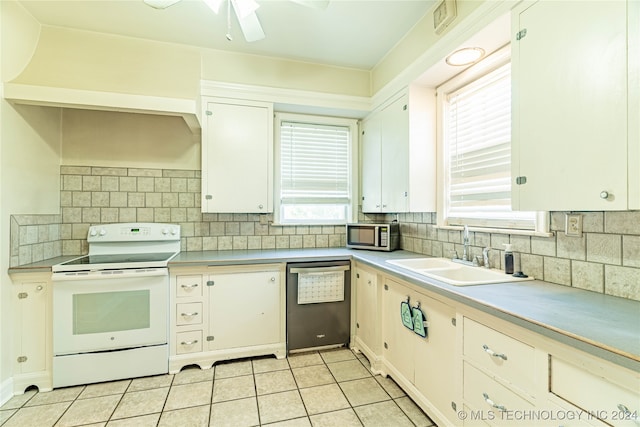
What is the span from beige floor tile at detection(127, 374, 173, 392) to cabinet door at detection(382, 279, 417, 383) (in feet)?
5.54

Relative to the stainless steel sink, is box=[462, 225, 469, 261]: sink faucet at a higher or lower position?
higher

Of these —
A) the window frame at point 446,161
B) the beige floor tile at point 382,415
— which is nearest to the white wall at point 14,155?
the beige floor tile at point 382,415

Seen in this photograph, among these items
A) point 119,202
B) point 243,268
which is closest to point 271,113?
point 243,268

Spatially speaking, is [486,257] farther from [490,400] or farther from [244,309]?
[244,309]

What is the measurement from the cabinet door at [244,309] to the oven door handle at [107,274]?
41 centimetres

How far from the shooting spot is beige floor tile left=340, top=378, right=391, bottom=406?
1.98 metres

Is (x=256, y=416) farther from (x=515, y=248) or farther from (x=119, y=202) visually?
(x=119, y=202)

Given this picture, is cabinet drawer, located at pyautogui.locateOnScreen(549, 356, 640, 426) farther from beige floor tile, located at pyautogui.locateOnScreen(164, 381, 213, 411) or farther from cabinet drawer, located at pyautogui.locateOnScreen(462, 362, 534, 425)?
beige floor tile, located at pyautogui.locateOnScreen(164, 381, 213, 411)

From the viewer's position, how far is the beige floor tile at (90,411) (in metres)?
1.78

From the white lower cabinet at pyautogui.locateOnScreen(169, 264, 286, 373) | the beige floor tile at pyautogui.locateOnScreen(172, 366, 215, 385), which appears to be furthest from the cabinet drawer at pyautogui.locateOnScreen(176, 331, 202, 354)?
the beige floor tile at pyautogui.locateOnScreen(172, 366, 215, 385)

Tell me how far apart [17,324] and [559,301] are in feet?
11.1

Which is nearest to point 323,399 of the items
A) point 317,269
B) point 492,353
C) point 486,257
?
point 317,269

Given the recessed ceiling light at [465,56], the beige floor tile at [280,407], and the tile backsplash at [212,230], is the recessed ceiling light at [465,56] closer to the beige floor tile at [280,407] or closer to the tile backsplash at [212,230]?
the tile backsplash at [212,230]

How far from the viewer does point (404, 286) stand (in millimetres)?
1998
